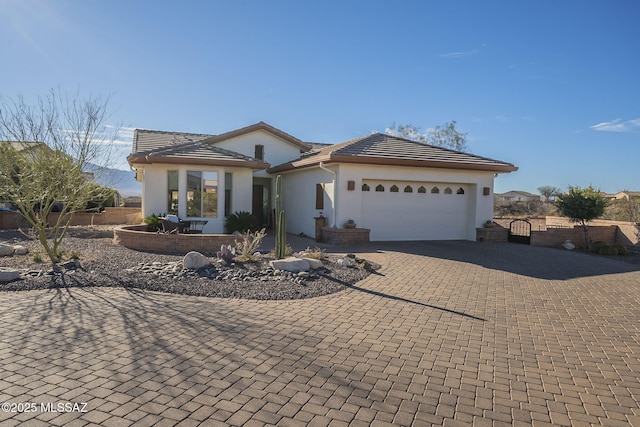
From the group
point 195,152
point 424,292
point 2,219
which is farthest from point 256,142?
point 424,292

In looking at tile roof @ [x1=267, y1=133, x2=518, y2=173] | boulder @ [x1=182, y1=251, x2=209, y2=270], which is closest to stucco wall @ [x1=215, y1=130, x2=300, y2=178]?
tile roof @ [x1=267, y1=133, x2=518, y2=173]

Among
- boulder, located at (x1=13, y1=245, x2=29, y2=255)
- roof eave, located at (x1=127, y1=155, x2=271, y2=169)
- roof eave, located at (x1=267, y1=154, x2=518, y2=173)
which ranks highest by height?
roof eave, located at (x1=267, y1=154, x2=518, y2=173)

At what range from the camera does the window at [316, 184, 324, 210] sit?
16219 millimetres

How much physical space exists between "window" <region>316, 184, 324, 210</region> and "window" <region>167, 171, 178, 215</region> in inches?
213

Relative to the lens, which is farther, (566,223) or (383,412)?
(566,223)

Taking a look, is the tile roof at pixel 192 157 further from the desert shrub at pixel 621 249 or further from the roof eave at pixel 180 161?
the desert shrub at pixel 621 249

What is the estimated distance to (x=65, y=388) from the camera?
12.1 ft

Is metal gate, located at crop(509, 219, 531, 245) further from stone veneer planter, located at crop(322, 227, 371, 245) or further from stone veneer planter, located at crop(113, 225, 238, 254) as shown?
stone veneer planter, located at crop(113, 225, 238, 254)

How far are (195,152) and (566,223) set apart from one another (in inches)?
685

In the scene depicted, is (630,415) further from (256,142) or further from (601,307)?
(256,142)

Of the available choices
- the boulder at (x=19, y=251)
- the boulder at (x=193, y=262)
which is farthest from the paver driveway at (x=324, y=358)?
the boulder at (x=19, y=251)

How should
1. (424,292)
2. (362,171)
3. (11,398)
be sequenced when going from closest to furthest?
1. (11,398)
2. (424,292)
3. (362,171)

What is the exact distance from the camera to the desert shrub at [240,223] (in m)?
15.9

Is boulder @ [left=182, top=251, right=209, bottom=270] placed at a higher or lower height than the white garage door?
lower
